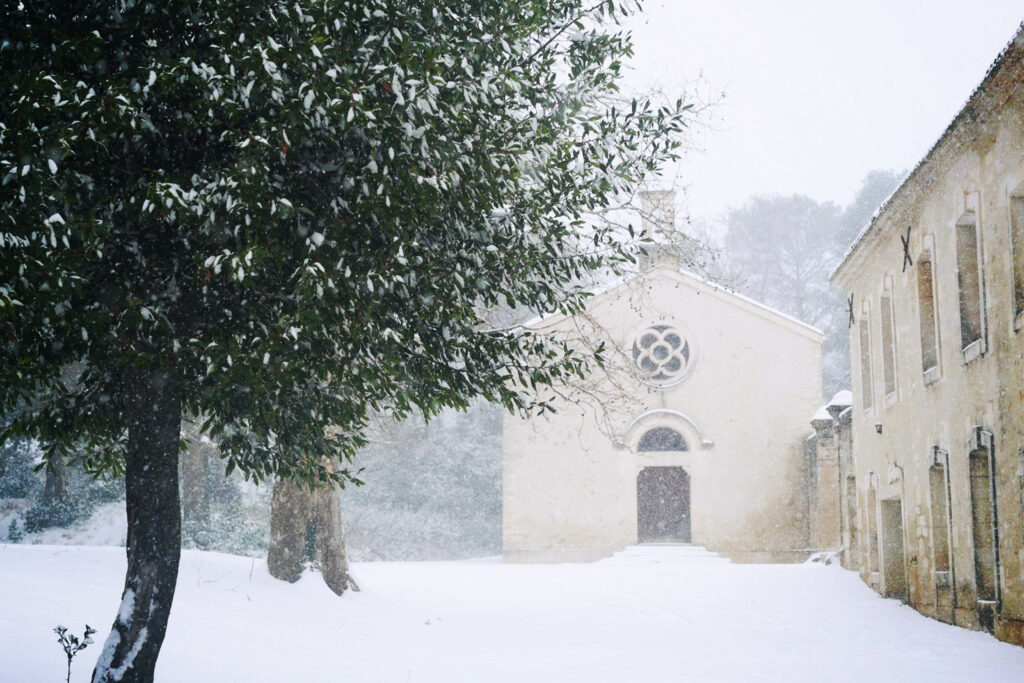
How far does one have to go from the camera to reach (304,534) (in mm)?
14281

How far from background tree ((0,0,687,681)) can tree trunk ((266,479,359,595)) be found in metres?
6.46

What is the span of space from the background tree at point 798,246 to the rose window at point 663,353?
19878 millimetres

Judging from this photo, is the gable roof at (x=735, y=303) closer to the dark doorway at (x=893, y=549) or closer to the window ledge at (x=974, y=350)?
the dark doorway at (x=893, y=549)

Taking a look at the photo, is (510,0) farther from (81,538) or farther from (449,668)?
(81,538)

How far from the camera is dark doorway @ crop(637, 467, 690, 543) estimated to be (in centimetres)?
3062

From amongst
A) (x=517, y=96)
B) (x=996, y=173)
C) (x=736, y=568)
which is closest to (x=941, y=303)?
(x=996, y=173)

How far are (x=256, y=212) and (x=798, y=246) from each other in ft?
169

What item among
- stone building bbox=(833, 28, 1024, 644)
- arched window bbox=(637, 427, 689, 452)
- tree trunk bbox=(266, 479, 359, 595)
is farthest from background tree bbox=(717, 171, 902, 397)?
tree trunk bbox=(266, 479, 359, 595)

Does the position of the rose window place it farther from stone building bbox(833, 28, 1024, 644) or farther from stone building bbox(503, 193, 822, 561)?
stone building bbox(833, 28, 1024, 644)

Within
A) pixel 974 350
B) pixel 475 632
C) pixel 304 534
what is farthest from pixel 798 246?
pixel 475 632

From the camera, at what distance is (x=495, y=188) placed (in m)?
6.96

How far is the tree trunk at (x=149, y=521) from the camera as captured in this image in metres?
6.85

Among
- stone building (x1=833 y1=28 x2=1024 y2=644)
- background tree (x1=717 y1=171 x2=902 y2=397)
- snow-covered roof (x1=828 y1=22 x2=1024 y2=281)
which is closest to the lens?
snow-covered roof (x1=828 y1=22 x2=1024 y2=281)

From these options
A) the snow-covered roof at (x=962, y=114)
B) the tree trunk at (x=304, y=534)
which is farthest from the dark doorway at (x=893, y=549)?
the tree trunk at (x=304, y=534)
